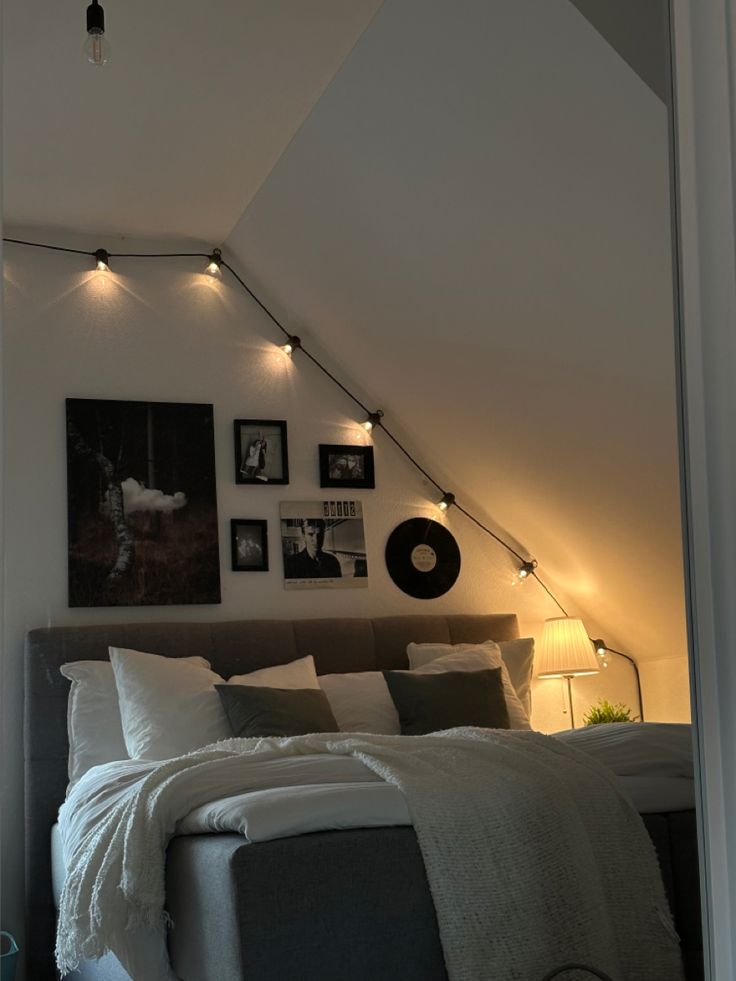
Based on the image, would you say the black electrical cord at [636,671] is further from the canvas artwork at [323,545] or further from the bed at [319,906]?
the bed at [319,906]

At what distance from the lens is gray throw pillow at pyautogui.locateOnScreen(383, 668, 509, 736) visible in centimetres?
423

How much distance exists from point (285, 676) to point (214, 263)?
1.88m

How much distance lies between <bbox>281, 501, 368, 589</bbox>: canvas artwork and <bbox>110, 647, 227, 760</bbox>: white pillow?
0.82m

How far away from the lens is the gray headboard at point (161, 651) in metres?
3.98

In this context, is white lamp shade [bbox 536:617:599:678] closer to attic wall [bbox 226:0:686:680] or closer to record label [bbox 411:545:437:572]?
attic wall [bbox 226:0:686:680]

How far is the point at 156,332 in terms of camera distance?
4762mm

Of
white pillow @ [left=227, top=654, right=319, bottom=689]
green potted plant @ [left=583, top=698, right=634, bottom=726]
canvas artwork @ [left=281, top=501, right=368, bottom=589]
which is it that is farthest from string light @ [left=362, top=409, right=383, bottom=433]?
green potted plant @ [left=583, top=698, right=634, bottom=726]

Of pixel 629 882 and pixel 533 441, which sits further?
pixel 533 441

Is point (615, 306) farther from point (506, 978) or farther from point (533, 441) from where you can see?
point (506, 978)

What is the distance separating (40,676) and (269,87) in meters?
2.29

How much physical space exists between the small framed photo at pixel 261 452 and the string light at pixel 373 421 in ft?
1.36

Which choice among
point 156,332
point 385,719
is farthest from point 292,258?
point 385,719

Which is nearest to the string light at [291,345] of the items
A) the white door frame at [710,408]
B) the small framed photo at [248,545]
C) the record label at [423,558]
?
the small framed photo at [248,545]

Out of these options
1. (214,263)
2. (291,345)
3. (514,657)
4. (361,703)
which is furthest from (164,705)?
(214,263)
